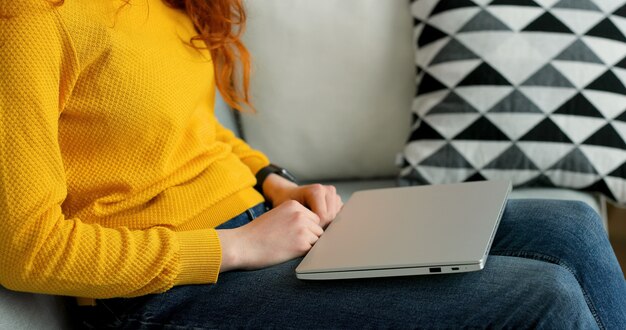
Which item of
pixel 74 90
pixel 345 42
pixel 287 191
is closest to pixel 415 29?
pixel 345 42

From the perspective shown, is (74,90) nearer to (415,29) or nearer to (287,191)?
(287,191)

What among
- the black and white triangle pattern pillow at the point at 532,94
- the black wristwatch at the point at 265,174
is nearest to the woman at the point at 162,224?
the black wristwatch at the point at 265,174

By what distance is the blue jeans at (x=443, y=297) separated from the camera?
0.80 metres

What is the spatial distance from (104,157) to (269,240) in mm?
231

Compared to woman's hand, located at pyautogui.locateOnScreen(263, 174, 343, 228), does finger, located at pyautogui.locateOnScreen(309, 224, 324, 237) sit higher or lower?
higher

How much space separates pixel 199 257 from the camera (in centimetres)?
90

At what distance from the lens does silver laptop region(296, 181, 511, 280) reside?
848mm

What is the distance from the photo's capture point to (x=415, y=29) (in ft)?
4.99

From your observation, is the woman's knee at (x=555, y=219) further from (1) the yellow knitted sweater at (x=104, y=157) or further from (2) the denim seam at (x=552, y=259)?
(1) the yellow knitted sweater at (x=104, y=157)

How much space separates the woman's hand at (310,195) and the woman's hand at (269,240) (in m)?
0.09

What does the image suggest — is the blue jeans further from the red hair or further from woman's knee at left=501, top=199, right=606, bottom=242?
the red hair

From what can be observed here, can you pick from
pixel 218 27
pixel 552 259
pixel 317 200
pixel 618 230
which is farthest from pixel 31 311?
pixel 618 230

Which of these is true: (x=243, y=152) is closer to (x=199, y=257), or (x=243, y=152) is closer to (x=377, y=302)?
(x=199, y=257)

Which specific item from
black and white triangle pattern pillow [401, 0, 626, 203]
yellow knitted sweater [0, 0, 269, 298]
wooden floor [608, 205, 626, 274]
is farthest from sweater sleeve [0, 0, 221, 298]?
wooden floor [608, 205, 626, 274]
